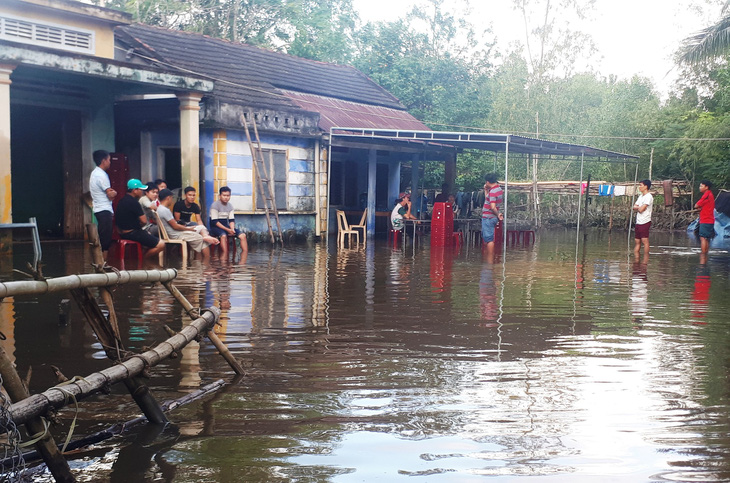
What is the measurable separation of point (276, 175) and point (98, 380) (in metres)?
15.4

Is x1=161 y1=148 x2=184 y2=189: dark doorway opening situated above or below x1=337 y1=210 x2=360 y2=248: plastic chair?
above

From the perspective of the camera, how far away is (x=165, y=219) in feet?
41.9

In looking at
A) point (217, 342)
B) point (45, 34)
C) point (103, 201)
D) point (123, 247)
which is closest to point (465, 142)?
point (123, 247)

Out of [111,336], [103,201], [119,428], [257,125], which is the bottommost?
[119,428]

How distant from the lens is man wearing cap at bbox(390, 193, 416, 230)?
18859 millimetres

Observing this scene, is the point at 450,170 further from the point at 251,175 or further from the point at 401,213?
the point at 251,175

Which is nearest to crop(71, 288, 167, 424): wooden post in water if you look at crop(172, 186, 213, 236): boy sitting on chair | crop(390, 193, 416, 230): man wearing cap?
crop(172, 186, 213, 236): boy sitting on chair

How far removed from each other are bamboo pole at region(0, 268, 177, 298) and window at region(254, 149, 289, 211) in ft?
43.8

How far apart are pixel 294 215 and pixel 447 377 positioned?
14.4m

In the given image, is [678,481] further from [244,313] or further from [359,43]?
[359,43]

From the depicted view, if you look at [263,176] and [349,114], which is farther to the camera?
[349,114]

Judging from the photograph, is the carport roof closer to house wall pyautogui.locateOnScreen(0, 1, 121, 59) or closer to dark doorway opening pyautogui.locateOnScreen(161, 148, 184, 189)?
dark doorway opening pyautogui.locateOnScreen(161, 148, 184, 189)

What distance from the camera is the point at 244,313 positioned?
7570 mm

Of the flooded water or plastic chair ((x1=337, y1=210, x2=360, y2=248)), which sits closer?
the flooded water
